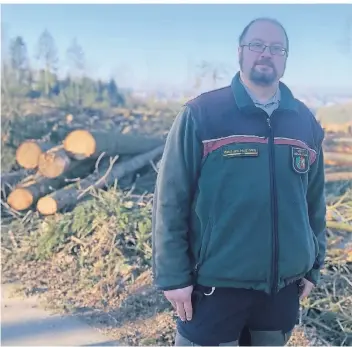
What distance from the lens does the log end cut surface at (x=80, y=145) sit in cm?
482

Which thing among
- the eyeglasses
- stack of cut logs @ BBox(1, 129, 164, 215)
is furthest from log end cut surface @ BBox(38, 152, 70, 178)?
the eyeglasses

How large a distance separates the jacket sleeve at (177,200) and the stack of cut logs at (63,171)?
2.85 m

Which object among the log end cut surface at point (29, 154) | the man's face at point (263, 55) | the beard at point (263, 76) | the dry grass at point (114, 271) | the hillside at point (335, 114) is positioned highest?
the man's face at point (263, 55)

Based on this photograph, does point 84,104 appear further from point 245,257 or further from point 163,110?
point 245,257

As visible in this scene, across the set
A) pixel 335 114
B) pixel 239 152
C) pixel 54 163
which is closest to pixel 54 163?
pixel 54 163

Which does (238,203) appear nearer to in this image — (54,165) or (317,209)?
(317,209)

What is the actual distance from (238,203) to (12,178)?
12.6ft

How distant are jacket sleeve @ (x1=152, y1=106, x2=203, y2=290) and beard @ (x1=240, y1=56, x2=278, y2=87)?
0.23m

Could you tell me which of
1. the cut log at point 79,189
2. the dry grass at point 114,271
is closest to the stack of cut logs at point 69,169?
the cut log at point 79,189

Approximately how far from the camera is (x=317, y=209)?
1763mm

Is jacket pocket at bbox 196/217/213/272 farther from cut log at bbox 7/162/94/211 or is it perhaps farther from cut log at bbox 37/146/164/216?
cut log at bbox 7/162/94/211

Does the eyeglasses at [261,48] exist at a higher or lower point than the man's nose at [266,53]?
higher

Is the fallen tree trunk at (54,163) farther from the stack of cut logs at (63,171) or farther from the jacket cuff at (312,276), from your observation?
A: the jacket cuff at (312,276)

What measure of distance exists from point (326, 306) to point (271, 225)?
1.70 metres
